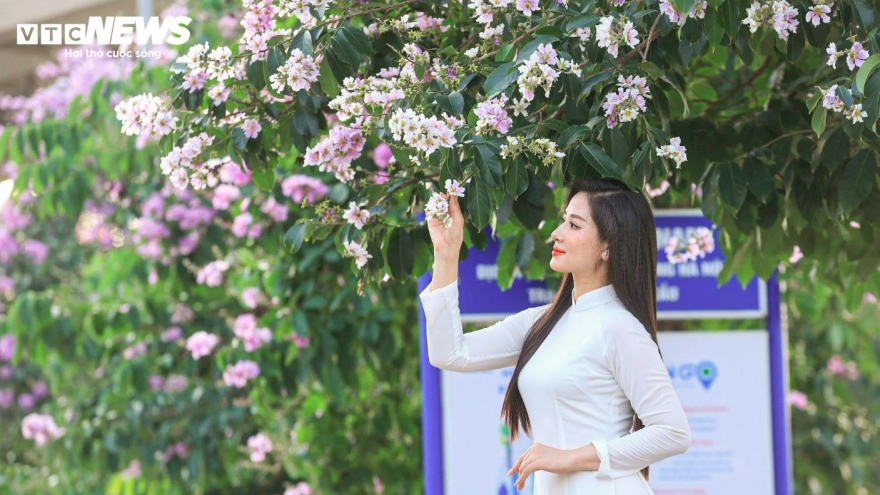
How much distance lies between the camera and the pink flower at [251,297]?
564cm

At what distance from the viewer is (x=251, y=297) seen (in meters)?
5.65

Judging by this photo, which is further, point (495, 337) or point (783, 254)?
point (783, 254)

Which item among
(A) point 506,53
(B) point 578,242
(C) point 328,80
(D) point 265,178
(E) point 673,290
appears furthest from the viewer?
(E) point 673,290

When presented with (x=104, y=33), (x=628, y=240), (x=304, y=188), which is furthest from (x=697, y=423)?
(x=104, y=33)

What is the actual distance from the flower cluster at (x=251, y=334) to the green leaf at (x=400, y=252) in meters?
2.37

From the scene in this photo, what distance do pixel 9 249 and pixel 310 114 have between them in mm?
6609

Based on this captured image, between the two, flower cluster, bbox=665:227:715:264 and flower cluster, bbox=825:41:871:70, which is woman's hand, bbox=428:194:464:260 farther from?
flower cluster, bbox=665:227:715:264

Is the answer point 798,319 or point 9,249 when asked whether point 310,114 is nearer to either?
point 798,319

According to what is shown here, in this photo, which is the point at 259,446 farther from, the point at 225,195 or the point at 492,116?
the point at 492,116

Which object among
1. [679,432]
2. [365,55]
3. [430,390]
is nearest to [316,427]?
[430,390]

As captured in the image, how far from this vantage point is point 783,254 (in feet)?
12.4

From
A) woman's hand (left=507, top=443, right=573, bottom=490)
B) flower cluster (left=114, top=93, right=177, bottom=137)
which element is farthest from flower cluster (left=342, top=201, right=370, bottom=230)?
woman's hand (left=507, top=443, right=573, bottom=490)

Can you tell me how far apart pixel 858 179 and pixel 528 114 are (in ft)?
2.90

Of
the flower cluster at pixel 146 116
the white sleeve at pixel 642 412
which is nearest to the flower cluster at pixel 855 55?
the white sleeve at pixel 642 412
